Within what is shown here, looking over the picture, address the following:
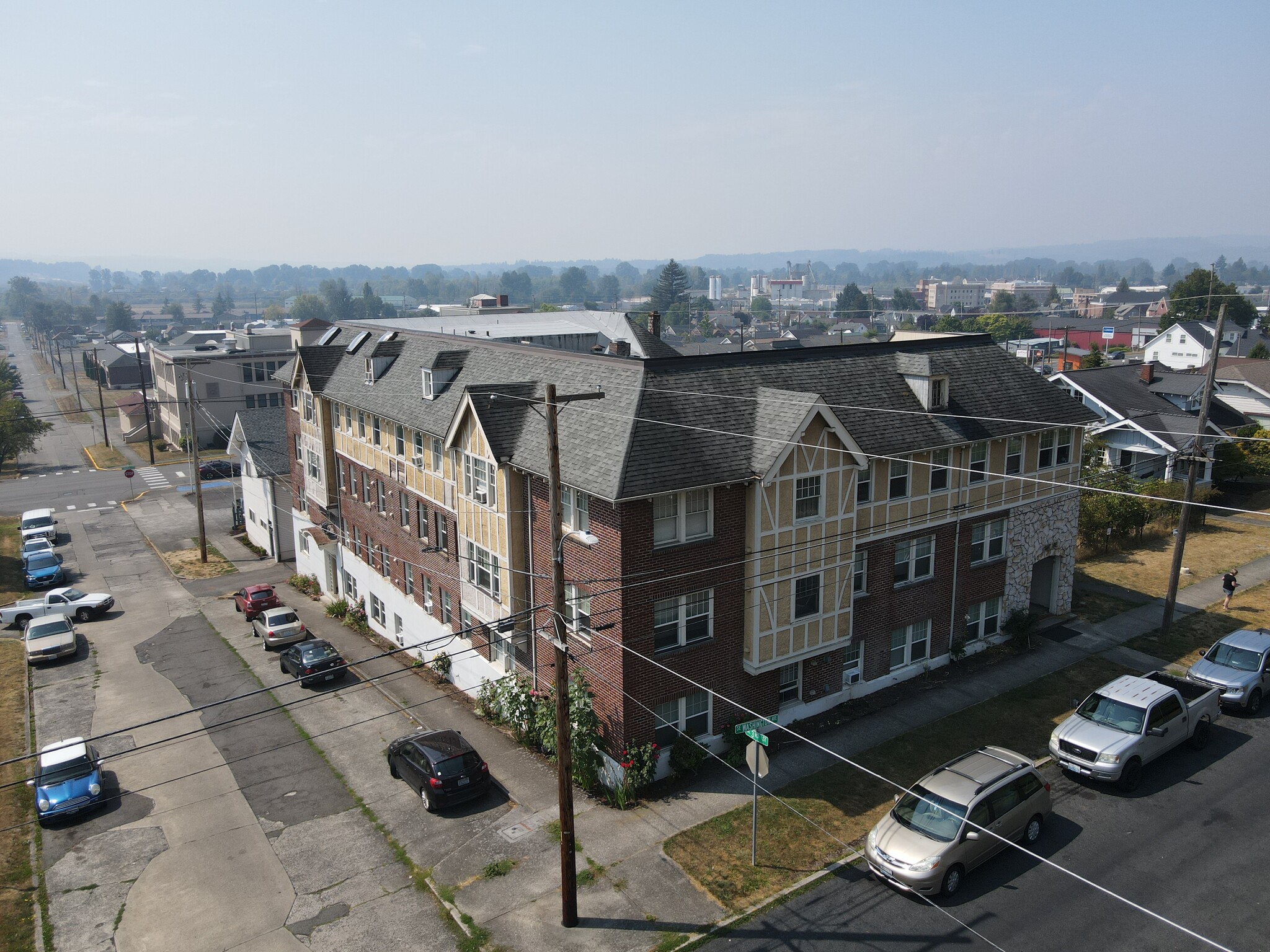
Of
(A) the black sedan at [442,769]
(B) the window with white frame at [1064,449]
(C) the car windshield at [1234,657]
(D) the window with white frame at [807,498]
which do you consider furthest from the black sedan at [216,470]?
(C) the car windshield at [1234,657]

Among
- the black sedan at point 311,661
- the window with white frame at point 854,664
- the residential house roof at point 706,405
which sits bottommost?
the black sedan at point 311,661

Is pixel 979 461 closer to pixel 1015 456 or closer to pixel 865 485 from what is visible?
pixel 1015 456

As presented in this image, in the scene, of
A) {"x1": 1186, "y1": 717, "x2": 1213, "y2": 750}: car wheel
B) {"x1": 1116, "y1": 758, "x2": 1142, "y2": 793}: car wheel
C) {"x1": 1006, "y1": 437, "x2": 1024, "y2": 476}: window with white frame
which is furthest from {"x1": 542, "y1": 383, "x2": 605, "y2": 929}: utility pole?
{"x1": 1006, "y1": 437, "x2": 1024, "y2": 476}: window with white frame

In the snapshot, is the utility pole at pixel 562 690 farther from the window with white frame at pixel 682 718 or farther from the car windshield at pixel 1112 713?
the car windshield at pixel 1112 713

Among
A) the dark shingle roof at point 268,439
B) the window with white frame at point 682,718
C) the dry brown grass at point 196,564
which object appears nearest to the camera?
the window with white frame at point 682,718

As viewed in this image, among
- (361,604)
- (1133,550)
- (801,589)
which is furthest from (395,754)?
(1133,550)

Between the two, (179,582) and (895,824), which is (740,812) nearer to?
(895,824)

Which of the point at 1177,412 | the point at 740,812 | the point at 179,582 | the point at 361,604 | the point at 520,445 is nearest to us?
the point at 740,812
